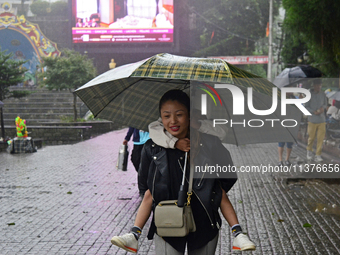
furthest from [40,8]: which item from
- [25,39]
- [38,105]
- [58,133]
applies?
[58,133]

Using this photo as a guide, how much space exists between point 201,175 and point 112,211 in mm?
4565

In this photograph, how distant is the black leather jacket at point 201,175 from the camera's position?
2873mm

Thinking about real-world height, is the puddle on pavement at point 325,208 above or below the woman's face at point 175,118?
below

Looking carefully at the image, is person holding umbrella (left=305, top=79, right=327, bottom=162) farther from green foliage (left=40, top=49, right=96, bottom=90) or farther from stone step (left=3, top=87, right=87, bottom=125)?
stone step (left=3, top=87, right=87, bottom=125)

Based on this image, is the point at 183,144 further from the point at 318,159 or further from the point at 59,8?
the point at 59,8

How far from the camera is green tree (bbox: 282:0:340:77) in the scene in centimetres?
1172

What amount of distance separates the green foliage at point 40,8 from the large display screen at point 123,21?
8865 millimetres

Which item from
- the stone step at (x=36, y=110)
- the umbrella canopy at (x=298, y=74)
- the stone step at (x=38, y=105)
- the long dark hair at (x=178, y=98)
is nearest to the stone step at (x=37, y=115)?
the stone step at (x=36, y=110)

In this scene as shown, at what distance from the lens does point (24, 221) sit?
22.0 feet

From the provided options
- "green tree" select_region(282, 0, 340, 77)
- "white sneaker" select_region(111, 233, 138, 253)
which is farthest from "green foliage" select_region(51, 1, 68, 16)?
"white sneaker" select_region(111, 233, 138, 253)

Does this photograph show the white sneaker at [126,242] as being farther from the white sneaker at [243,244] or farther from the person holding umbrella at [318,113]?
the person holding umbrella at [318,113]

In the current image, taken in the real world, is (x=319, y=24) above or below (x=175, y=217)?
above

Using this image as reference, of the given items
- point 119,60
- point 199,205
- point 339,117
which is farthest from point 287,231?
point 119,60

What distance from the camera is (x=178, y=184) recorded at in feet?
9.50
